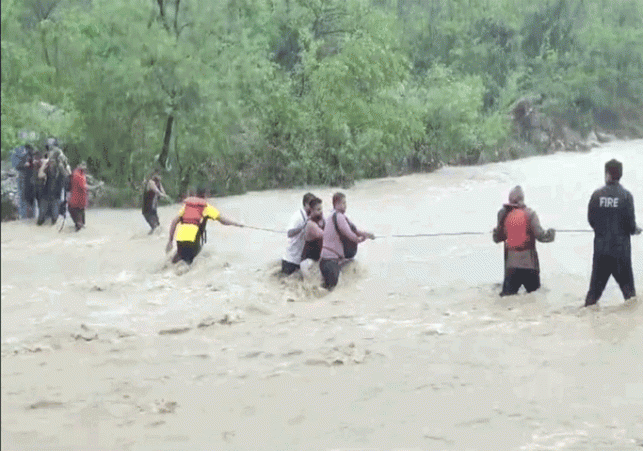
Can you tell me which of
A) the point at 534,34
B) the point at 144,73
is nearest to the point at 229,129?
the point at 144,73

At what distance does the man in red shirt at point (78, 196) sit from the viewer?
1265 millimetres

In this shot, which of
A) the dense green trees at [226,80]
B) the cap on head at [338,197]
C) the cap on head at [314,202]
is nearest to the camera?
the dense green trees at [226,80]

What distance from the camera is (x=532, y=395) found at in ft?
11.3

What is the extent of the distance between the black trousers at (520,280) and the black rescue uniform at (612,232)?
17.3 inches

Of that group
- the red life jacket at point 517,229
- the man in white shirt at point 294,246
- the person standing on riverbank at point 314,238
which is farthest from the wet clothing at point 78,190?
the red life jacket at point 517,229

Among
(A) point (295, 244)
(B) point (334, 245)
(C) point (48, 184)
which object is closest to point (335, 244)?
(B) point (334, 245)

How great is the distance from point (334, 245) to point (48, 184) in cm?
473

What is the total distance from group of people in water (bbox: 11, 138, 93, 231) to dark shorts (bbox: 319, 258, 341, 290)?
14.3 feet

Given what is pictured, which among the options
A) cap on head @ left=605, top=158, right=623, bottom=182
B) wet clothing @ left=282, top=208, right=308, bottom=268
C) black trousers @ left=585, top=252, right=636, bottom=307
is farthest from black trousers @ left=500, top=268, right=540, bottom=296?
wet clothing @ left=282, top=208, right=308, bottom=268

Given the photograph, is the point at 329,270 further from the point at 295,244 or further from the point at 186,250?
the point at 186,250

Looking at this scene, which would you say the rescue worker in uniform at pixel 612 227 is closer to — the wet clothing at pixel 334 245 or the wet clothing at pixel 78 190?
the wet clothing at pixel 334 245

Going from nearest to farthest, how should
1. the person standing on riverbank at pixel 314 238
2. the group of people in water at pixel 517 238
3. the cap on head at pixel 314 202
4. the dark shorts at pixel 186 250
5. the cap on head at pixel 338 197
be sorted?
1. the dark shorts at pixel 186 250
2. the cap on head at pixel 338 197
3. the cap on head at pixel 314 202
4. the group of people in water at pixel 517 238
5. the person standing on riverbank at pixel 314 238

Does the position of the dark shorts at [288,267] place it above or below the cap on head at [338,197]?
below

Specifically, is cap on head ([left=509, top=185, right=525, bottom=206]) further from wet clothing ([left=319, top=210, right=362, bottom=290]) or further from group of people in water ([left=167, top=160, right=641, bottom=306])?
wet clothing ([left=319, top=210, right=362, bottom=290])
